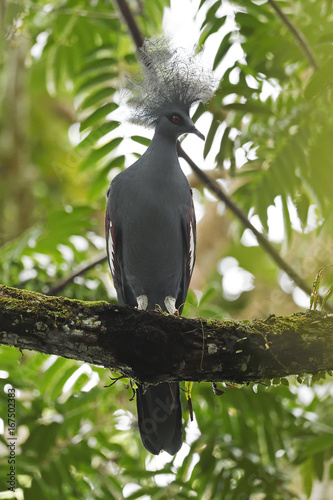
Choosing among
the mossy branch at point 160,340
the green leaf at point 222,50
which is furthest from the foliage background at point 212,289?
the mossy branch at point 160,340

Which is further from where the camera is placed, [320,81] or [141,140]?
[141,140]

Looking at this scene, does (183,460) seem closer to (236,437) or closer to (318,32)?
(236,437)

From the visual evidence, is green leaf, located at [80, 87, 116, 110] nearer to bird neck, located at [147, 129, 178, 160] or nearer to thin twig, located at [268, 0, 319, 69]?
bird neck, located at [147, 129, 178, 160]

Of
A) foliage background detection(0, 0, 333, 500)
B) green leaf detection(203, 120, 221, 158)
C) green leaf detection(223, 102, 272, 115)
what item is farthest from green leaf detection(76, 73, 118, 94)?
green leaf detection(223, 102, 272, 115)

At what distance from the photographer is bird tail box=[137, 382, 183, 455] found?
10.2 feet

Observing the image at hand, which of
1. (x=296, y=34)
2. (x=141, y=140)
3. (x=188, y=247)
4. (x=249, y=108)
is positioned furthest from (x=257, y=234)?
(x=296, y=34)

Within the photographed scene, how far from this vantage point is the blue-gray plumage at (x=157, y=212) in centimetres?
334

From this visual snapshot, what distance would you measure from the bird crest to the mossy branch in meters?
1.71

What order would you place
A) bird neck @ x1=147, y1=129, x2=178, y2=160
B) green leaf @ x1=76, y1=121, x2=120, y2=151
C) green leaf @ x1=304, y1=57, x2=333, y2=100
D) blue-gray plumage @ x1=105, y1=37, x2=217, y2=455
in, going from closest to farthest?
1. green leaf @ x1=304, y1=57, x2=333, y2=100
2. blue-gray plumage @ x1=105, y1=37, x2=217, y2=455
3. bird neck @ x1=147, y1=129, x2=178, y2=160
4. green leaf @ x1=76, y1=121, x2=120, y2=151

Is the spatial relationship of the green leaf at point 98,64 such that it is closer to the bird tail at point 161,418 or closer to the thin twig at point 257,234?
the thin twig at point 257,234

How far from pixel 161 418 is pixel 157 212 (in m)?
1.25

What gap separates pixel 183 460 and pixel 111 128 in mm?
2463

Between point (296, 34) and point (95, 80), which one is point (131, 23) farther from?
point (296, 34)

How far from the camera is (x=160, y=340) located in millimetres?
2408
